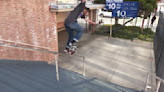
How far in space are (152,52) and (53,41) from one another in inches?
268

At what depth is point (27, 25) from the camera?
20.2 feet

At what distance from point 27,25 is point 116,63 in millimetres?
Result: 4973

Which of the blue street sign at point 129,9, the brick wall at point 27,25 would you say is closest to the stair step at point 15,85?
the brick wall at point 27,25

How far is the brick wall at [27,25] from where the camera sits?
572 cm

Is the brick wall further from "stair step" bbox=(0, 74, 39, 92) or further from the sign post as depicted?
the sign post

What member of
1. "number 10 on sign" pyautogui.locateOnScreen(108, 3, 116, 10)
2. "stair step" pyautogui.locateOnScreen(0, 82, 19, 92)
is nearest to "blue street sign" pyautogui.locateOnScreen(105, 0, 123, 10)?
"number 10 on sign" pyautogui.locateOnScreen(108, 3, 116, 10)

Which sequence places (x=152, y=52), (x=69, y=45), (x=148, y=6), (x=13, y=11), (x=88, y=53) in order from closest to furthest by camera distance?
(x=13, y=11)
(x=69, y=45)
(x=88, y=53)
(x=152, y=52)
(x=148, y=6)

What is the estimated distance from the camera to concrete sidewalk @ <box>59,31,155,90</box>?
18.8ft

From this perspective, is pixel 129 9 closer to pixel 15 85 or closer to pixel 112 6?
pixel 112 6

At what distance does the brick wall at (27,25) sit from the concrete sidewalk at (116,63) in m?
1.59

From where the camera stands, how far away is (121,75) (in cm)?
600

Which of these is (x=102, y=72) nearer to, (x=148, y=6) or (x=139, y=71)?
(x=139, y=71)

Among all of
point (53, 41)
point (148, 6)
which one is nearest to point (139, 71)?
point (53, 41)

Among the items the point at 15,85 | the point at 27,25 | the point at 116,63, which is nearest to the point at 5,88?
the point at 15,85
